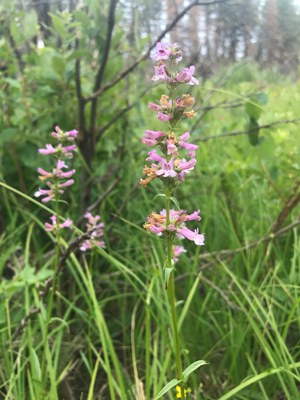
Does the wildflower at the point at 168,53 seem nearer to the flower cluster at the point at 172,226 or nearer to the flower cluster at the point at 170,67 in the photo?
the flower cluster at the point at 170,67

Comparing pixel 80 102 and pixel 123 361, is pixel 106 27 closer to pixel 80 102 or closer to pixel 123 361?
pixel 80 102

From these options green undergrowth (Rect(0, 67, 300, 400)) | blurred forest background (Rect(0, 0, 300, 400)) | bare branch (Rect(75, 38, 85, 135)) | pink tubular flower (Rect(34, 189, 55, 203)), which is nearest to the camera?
pink tubular flower (Rect(34, 189, 55, 203))

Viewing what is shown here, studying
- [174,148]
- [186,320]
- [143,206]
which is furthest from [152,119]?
[174,148]

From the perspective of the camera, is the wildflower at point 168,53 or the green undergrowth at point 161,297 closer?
the wildflower at point 168,53

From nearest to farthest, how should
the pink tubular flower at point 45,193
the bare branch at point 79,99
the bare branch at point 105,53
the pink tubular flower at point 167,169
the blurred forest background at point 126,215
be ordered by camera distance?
the pink tubular flower at point 167,169
the pink tubular flower at point 45,193
the blurred forest background at point 126,215
the bare branch at point 105,53
the bare branch at point 79,99

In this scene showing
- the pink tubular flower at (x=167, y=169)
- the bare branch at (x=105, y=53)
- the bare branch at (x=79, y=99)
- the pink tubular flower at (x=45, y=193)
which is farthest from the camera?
the bare branch at (x=79, y=99)

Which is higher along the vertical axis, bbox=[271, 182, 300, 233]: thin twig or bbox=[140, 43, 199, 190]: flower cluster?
bbox=[140, 43, 199, 190]: flower cluster

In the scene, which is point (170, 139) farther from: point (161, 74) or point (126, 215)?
point (126, 215)

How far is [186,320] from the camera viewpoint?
1668 millimetres

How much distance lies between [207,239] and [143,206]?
1.15 ft

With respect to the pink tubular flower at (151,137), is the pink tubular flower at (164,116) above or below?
above

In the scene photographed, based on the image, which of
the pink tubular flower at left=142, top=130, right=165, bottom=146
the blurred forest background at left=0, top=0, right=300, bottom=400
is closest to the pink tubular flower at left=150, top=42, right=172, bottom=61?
the pink tubular flower at left=142, top=130, right=165, bottom=146

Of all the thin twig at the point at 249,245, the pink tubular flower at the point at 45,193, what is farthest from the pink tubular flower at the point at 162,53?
the thin twig at the point at 249,245

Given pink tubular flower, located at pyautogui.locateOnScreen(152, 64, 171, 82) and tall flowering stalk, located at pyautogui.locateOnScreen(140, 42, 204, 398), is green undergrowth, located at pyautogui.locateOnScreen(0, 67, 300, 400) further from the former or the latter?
pink tubular flower, located at pyautogui.locateOnScreen(152, 64, 171, 82)
